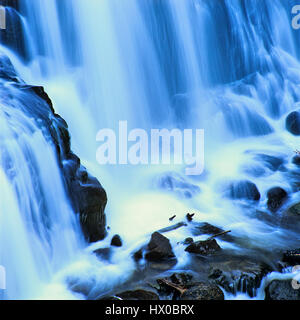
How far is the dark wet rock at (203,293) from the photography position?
2896mm

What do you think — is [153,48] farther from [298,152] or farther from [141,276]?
[141,276]

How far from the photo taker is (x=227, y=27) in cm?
859

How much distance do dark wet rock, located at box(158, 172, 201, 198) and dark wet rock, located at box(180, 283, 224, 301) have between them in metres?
2.38

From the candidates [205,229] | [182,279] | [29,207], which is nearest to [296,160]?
[205,229]

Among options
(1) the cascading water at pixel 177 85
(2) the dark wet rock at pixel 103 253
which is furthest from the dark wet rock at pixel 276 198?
(2) the dark wet rock at pixel 103 253

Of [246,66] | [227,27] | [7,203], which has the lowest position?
[7,203]

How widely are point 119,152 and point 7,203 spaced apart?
8.28 feet

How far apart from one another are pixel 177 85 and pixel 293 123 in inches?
101

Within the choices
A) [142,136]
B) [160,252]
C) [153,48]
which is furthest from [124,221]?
[153,48]

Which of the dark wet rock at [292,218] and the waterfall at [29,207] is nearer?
the waterfall at [29,207]

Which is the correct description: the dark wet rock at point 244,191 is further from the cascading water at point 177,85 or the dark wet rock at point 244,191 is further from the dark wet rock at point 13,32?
the dark wet rock at point 13,32

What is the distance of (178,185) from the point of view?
18.2 feet

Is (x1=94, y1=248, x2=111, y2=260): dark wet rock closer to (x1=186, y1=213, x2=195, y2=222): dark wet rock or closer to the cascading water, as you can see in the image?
the cascading water

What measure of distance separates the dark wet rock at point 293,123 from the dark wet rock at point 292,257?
14.2 ft
